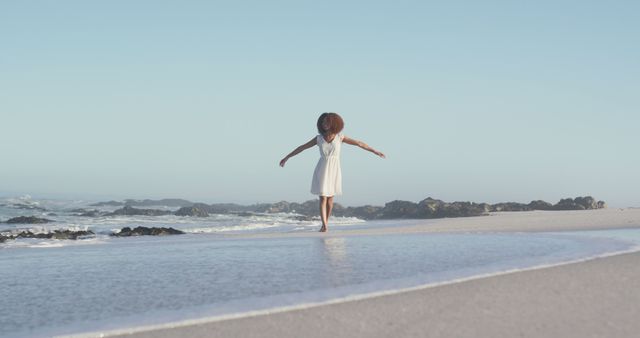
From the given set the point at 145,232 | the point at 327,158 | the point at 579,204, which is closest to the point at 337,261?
the point at 327,158

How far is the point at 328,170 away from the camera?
33.9ft

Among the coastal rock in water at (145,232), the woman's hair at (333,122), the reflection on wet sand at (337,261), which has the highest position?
the woman's hair at (333,122)

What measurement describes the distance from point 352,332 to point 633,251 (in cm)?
327

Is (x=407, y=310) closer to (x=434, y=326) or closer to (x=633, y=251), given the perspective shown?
(x=434, y=326)

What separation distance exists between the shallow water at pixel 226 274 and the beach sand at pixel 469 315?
0.88 ft

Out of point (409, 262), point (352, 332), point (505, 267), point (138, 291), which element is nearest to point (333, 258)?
point (409, 262)

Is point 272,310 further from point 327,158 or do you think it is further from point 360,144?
point 360,144

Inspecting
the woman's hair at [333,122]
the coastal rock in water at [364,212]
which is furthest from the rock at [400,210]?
the woman's hair at [333,122]

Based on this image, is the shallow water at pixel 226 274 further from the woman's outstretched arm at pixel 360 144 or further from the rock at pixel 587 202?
the rock at pixel 587 202

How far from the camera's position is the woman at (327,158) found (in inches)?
400

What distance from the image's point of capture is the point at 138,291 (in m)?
3.68

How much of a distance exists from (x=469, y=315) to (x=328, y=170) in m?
7.75

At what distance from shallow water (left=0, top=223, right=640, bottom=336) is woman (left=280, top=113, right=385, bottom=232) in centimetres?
367

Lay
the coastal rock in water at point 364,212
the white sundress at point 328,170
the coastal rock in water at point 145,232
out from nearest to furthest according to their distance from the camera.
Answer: the white sundress at point 328,170 → the coastal rock in water at point 145,232 → the coastal rock in water at point 364,212
